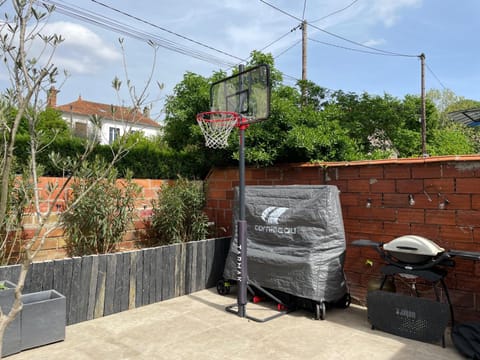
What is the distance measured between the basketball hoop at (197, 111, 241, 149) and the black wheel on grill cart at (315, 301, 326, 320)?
2.13 metres

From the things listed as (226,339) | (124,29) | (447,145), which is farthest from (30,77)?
(447,145)

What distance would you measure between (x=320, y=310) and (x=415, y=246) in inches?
46.2

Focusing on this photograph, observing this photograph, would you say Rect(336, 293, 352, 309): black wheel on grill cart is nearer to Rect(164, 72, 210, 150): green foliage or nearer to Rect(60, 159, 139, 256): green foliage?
Rect(60, 159, 139, 256): green foliage

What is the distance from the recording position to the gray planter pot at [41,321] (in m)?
2.86

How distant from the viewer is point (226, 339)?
3160 mm

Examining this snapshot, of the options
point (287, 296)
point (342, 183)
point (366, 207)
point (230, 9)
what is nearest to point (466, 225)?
point (366, 207)

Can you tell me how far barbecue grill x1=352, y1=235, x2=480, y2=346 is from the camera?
9.82 feet

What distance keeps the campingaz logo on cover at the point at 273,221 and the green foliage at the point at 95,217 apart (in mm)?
1711

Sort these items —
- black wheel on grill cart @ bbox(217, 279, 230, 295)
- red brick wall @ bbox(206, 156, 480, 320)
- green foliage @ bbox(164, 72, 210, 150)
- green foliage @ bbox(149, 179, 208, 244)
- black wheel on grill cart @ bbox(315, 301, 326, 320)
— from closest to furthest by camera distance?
red brick wall @ bbox(206, 156, 480, 320), black wheel on grill cart @ bbox(315, 301, 326, 320), black wheel on grill cart @ bbox(217, 279, 230, 295), green foliage @ bbox(149, 179, 208, 244), green foliage @ bbox(164, 72, 210, 150)

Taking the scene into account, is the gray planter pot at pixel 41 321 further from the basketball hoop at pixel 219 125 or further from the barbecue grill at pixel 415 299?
the barbecue grill at pixel 415 299

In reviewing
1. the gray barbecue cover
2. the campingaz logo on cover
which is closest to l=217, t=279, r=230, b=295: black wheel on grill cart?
the gray barbecue cover

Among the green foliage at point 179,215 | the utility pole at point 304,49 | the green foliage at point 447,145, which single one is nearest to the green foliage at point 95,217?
the green foliage at point 179,215

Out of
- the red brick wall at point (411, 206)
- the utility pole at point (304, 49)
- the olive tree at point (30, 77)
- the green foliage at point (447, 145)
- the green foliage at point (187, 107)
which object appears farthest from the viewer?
the green foliage at point (447, 145)

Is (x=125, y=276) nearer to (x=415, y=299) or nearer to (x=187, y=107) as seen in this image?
(x=415, y=299)
